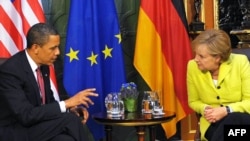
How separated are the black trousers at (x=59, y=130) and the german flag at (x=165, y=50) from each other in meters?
1.33

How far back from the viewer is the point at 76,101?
2.76 metres

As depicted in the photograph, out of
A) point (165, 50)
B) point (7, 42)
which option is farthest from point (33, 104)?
point (165, 50)

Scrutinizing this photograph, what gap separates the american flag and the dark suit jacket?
2.58ft

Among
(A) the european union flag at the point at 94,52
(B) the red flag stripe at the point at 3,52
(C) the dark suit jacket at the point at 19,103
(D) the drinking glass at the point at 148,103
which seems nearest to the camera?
(C) the dark suit jacket at the point at 19,103

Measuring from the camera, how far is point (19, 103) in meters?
2.65

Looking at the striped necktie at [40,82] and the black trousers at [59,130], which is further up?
the striped necktie at [40,82]

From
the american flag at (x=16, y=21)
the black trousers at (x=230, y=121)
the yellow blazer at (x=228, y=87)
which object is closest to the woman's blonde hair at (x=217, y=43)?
the yellow blazer at (x=228, y=87)

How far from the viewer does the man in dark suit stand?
8.72 feet

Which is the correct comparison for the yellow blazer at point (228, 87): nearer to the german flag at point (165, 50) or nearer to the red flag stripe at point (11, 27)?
the german flag at point (165, 50)

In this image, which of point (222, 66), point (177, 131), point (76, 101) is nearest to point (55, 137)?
point (76, 101)

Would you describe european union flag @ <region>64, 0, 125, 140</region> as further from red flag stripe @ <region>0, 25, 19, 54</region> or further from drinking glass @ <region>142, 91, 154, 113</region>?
drinking glass @ <region>142, 91, 154, 113</region>

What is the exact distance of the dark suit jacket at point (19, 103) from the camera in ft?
8.70

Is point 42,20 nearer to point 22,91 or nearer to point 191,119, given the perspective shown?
point 22,91

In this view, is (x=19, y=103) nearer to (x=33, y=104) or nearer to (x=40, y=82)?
(x=33, y=104)
